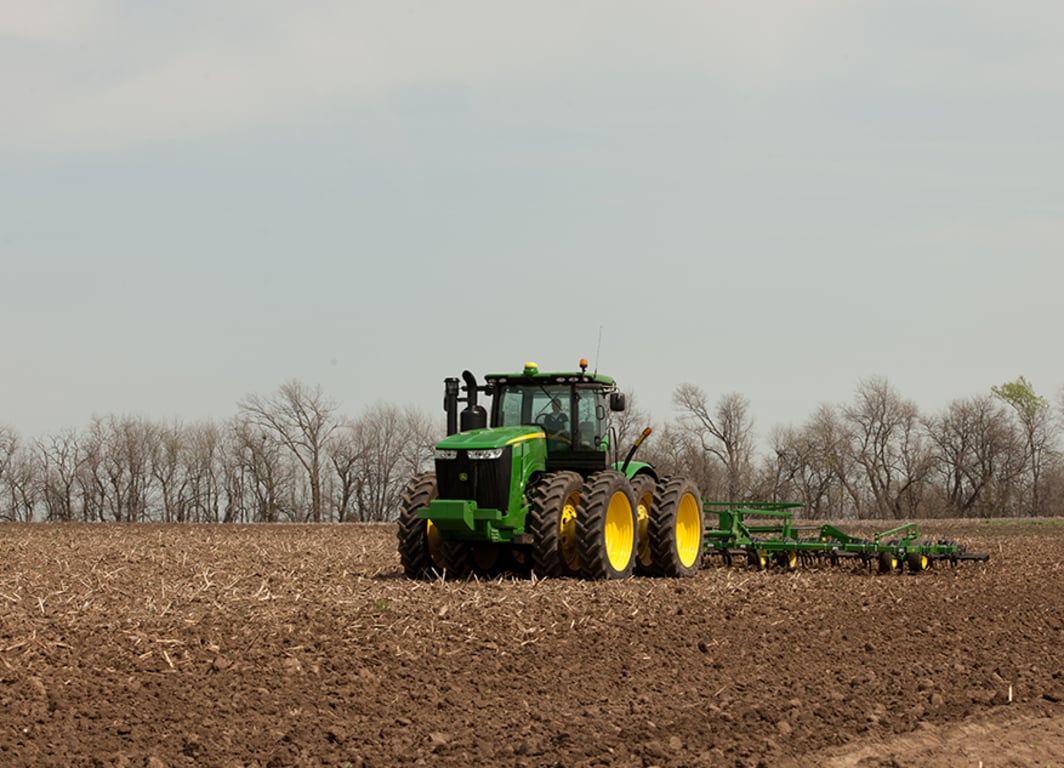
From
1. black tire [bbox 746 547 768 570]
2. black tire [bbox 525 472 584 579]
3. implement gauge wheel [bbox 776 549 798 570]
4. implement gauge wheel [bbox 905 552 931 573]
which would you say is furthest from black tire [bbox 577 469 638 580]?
implement gauge wheel [bbox 905 552 931 573]

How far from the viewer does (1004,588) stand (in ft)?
48.0

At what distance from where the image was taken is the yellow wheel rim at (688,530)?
1562cm

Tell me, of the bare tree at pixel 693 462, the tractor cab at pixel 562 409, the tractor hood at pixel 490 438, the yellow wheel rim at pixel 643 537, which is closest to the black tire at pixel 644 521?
the yellow wheel rim at pixel 643 537

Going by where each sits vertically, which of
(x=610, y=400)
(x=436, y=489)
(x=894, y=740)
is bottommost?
(x=894, y=740)

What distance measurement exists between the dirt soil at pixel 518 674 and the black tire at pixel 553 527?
0.33 meters

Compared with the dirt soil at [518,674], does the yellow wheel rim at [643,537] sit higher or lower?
higher

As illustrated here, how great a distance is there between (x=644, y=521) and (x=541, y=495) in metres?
2.33

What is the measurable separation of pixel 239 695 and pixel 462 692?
1509mm

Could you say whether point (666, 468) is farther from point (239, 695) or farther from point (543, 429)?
point (239, 695)

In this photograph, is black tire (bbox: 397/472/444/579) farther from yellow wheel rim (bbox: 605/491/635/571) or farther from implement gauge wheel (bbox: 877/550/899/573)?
implement gauge wheel (bbox: 877/550/899/573)

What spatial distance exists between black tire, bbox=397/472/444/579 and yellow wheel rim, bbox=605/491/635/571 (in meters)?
2.02

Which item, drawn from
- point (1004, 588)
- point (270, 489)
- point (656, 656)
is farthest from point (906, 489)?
point (656, 656)

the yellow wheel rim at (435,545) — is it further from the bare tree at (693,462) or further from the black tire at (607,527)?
the bare tree at (693,462)

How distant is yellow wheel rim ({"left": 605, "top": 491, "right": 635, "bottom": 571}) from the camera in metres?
14.0
